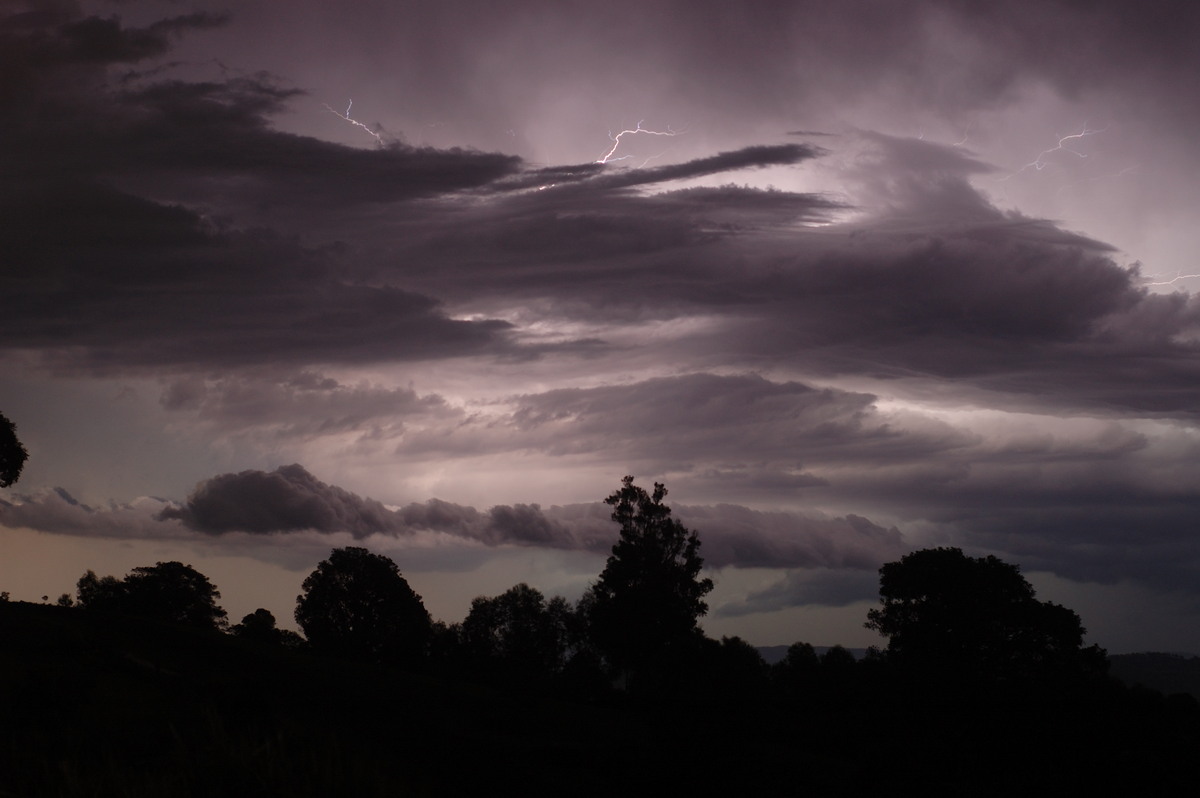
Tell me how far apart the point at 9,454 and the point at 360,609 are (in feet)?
110

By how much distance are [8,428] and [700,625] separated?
4975 cm

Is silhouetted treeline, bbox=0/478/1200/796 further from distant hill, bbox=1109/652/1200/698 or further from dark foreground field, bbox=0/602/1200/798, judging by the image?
distant hill, bbox=1109/652/1200/698

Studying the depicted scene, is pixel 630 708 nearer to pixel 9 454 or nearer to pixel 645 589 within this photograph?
pixel 645 589

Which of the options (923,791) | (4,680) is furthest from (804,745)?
(4,680)

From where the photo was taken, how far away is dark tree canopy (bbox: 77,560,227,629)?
9588cm

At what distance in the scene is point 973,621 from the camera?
5666cm

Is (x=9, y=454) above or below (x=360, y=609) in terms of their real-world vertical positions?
above

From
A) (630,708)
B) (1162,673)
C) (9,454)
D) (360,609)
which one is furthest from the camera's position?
(1162,673)

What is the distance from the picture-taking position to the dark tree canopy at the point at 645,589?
70.5 metres

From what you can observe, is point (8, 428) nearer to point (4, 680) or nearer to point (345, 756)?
point (4, 680)

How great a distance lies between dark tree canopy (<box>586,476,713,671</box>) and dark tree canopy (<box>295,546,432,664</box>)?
895 inches

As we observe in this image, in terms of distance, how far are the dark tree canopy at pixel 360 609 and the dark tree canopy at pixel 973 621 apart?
44524 millimetres

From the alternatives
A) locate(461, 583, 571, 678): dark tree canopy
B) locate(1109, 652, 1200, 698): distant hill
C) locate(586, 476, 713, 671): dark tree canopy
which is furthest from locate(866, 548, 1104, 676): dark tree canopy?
locate(1109, 652, 1200, 698): distant hill

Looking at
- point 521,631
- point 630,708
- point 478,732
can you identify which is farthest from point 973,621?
point 521,631
